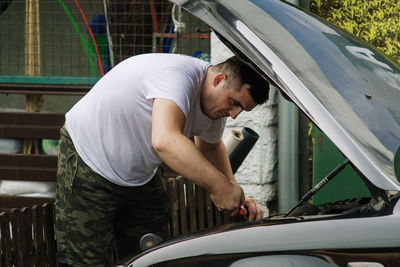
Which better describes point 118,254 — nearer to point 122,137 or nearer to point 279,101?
point 122,137

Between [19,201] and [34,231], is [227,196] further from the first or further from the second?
[19,201]

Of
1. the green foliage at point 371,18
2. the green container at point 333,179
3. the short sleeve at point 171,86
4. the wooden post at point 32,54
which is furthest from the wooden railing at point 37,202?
the green foliage at point 371,18

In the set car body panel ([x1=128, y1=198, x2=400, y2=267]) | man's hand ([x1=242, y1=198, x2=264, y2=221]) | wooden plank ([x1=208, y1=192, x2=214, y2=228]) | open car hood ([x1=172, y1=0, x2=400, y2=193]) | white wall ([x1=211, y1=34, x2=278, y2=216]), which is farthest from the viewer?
white wall ([x1=211, y1=34, x2=278, y2=216])

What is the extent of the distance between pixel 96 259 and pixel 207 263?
4.76 feet

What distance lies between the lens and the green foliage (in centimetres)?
482

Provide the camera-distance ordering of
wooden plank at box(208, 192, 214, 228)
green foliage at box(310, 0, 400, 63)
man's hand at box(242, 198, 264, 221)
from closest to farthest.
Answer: man's hand at box(242, 198, 264, 221), wooden plank at box(208, 192, 214, 228), green foliage at box(310, 0, 400, 63)

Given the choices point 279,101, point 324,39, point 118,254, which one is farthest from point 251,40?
point 279,101

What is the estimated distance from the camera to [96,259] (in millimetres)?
3113

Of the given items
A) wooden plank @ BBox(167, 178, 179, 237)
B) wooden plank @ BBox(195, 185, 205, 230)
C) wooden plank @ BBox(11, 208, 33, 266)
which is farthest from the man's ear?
wooden plank @ BBox(195, 185, 205, 230)

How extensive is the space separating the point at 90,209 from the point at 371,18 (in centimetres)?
284

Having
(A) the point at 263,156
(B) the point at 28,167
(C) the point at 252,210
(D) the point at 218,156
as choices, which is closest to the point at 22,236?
(D) the point at 218,156

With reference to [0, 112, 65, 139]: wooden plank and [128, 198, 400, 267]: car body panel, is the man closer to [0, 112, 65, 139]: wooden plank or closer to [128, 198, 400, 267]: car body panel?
[128, 198, 400, 267]: car body panel

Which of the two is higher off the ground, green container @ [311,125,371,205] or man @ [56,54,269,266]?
man @ [56,54,269,266]

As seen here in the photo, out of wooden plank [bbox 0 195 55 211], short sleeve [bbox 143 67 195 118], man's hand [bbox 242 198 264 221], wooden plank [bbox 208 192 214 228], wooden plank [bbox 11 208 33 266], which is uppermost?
short sleeve [bbox 143 67 195 118]
